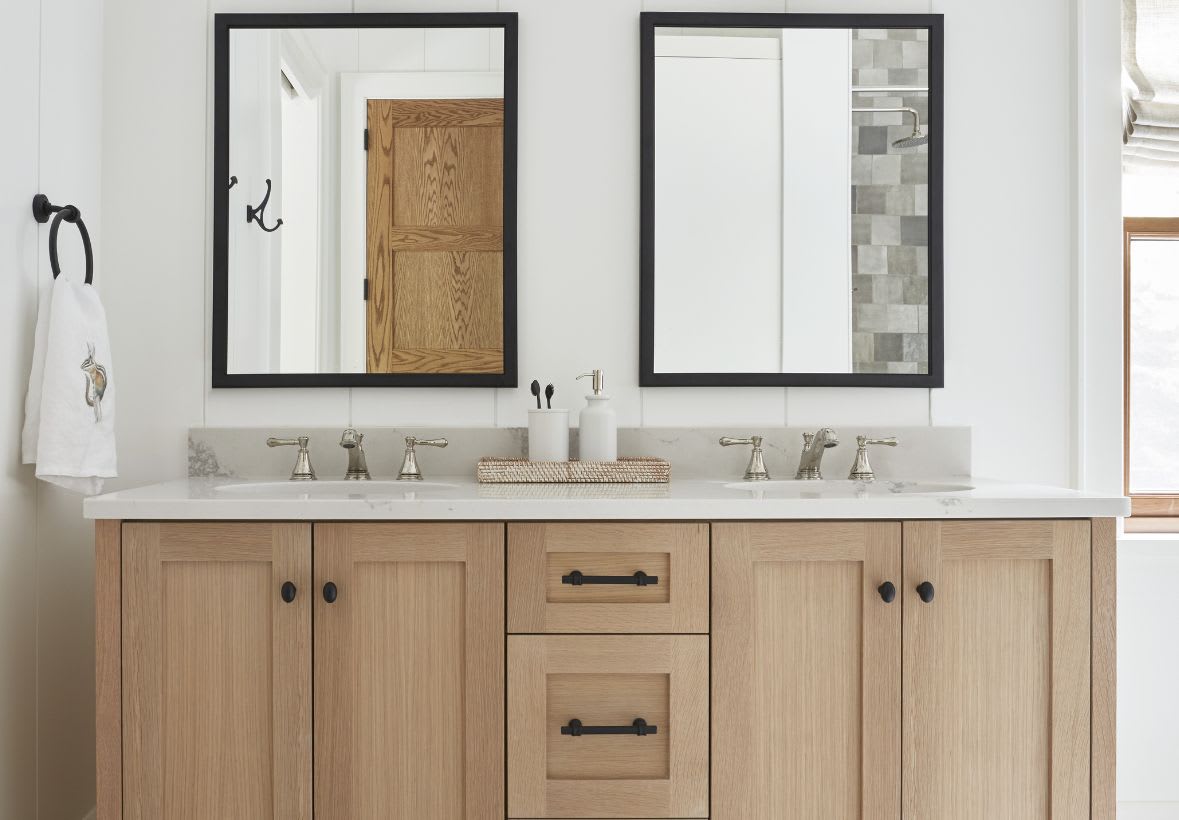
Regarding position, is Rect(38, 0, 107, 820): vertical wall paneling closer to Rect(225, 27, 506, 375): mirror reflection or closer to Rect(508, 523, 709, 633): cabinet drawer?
Rect(225, 27, 506, 375): mirror reflection

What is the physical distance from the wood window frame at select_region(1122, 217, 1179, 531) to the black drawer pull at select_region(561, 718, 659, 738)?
137cm

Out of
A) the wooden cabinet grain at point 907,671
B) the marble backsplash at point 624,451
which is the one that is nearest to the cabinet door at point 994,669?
the wooden cabinet grain at point 907,671

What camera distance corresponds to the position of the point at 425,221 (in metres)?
1.80

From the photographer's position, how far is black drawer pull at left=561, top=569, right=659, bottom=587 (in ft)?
4.31

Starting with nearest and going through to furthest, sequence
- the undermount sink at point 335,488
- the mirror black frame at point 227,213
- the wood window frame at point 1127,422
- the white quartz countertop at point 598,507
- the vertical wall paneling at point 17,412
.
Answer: the white quartz countertop at point 598,507, the vertical wall paneling at point 17,412, the undermount sink at point 335,488, the mirror black frame at point 227,213, the wood window frame at point 1127,422

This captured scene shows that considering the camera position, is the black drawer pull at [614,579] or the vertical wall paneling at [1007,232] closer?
the black drawer pull at [614,579]

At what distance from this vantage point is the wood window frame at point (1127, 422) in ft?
6.31

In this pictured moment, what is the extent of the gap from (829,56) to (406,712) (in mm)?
1620

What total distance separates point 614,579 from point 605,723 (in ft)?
0.78

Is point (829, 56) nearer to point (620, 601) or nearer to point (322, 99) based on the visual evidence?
point (322, 99)

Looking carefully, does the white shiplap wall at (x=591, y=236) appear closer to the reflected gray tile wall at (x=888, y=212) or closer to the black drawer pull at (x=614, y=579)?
the reflected gray tile wall at (x=888, y=212)

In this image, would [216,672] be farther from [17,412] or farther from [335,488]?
[17,412]

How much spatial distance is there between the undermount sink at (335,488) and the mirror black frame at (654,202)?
21.2 inches

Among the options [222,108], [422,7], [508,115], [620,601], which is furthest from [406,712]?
[422,7]
